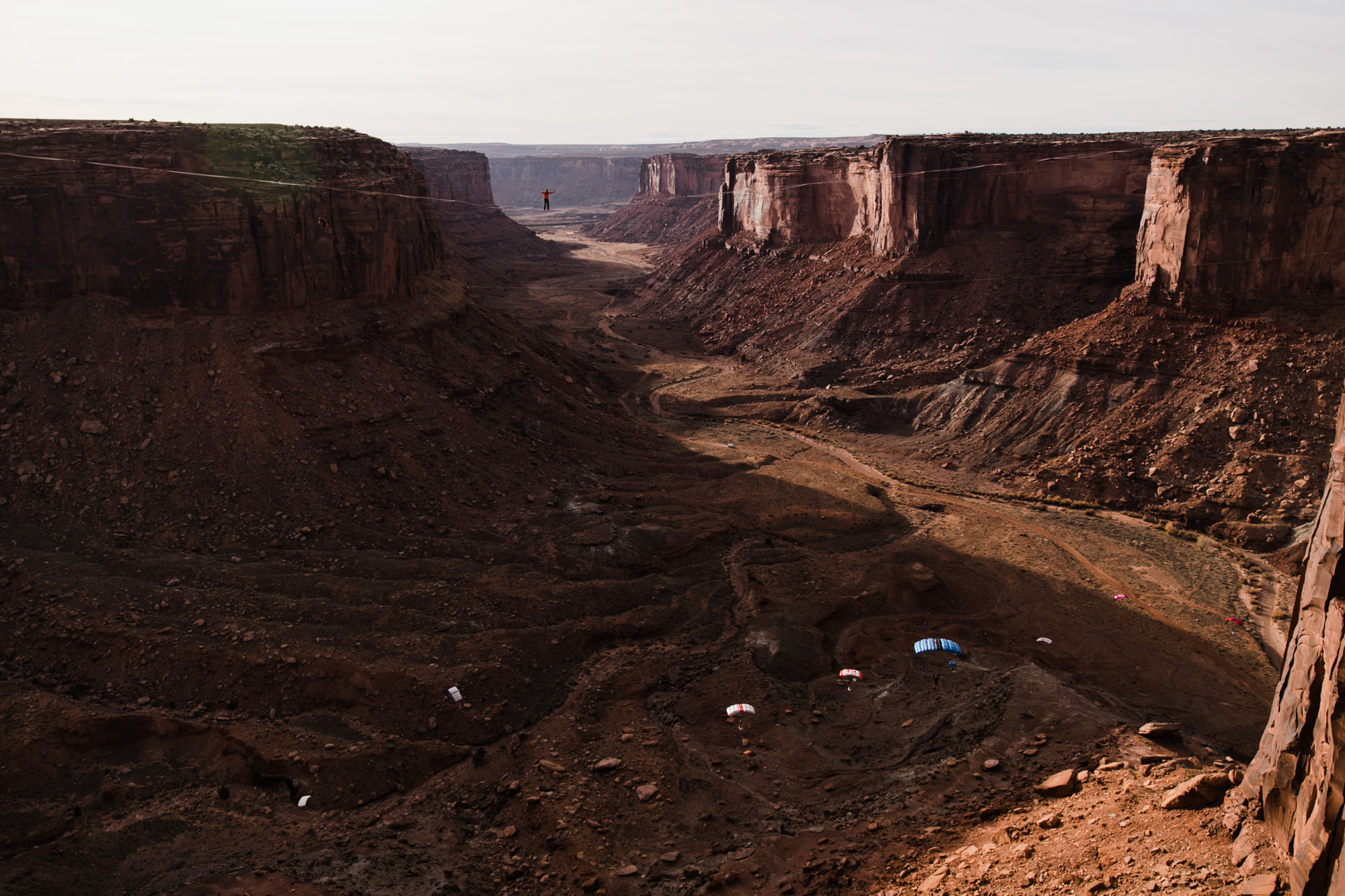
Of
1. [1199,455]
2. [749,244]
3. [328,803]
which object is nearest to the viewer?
[328,803]

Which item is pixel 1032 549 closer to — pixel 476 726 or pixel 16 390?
pixel 476 726

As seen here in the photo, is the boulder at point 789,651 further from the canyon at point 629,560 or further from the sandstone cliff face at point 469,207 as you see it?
the sandstone cliff face at point 469,207

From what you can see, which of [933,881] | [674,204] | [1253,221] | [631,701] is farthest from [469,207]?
[933,881]

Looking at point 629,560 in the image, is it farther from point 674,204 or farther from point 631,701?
point 674,204

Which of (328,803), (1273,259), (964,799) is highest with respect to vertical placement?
(1273,259)

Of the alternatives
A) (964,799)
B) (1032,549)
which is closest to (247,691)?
(964,799)

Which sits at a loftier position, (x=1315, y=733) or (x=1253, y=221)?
(x=1253, y=221)

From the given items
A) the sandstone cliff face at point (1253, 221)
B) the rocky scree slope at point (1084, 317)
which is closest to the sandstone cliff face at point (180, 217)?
the rocky scree slope at point (1084, 317)
